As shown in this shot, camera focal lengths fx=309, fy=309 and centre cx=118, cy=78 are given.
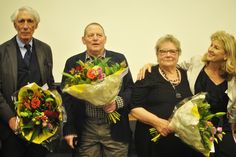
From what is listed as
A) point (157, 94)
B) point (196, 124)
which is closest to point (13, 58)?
point (157, 94)

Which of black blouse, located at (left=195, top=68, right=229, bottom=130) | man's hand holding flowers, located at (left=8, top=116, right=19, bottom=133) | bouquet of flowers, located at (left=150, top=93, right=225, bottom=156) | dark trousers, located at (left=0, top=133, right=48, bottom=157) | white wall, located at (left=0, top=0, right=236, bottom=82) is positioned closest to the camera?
bouquet of flowers, located at (left=150, top=93, right=225, bottom=156)

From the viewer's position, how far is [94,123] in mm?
2369

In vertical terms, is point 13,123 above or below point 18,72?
below

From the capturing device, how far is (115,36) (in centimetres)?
323

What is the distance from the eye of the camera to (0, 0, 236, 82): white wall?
3176 mm

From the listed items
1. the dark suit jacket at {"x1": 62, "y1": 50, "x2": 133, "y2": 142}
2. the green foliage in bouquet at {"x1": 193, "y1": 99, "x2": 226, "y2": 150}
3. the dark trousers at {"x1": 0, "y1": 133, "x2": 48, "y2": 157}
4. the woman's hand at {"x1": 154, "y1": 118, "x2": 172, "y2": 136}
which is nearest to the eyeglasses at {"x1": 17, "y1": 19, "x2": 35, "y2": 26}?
the dark suit jacket at {"x1": 62, "y1": 50, "x2": 133, "y2": 142}

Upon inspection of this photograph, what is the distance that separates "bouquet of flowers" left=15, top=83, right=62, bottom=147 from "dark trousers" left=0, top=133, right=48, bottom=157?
22 cm

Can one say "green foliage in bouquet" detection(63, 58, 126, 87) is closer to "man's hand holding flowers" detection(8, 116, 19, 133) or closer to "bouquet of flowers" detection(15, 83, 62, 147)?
"bouquet of flowers" detection(15, 83, 62, 147)

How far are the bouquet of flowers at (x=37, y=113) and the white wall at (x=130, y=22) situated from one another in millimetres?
1162

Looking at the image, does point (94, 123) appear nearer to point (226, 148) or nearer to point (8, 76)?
point (8, 76)

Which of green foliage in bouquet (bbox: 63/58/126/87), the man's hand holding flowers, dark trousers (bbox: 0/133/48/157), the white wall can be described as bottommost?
dark trousers (bbox: 0/133/48/157)

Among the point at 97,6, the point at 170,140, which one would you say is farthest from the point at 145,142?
the point at 97,6

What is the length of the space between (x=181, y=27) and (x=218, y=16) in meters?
0.41

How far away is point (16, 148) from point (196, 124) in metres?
1.31
